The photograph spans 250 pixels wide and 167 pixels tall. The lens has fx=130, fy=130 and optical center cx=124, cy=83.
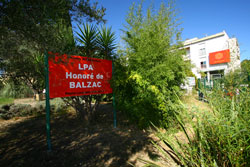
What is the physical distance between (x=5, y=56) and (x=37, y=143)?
2.25 meters

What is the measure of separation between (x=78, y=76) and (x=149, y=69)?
→ 226 centimetres

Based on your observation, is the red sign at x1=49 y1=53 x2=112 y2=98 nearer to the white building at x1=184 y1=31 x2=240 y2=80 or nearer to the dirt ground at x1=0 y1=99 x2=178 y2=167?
the dirt ground at x1=0 y1=99 x2=178 y2=167

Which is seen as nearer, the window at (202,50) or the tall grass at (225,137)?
the tall grass at (225,137)

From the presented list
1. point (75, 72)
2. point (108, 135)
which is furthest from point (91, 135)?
point (75, 72)

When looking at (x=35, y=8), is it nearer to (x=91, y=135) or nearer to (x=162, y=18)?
(x=91, y=135)

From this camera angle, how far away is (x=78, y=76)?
12.7 ft

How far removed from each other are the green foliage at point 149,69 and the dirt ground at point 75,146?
2.69 feet

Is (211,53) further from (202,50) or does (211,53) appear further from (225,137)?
(225,137)

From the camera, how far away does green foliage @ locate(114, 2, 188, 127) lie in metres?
4.15

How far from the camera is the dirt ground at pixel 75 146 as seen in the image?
2631 mm

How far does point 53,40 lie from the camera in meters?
2.60

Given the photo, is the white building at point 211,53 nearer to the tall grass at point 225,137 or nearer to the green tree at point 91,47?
the green tree at point 91,47

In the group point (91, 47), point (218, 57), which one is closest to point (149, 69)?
point (91, 47)

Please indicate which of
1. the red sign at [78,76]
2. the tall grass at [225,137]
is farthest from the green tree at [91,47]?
the tall grass at [225,137]
